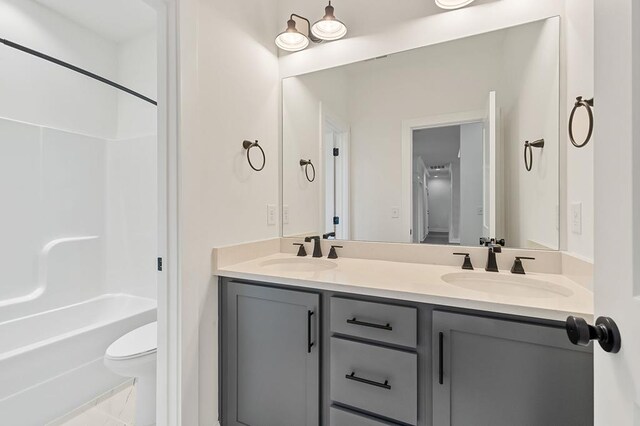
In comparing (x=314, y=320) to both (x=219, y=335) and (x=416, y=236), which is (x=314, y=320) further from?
(x=416, y=236)

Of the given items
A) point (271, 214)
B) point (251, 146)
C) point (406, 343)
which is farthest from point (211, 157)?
point (406, 343)

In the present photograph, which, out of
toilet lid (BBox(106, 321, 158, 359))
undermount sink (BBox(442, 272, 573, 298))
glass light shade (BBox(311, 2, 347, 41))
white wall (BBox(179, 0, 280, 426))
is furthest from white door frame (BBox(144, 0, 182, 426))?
undermount sink (BBox(442, 272, 573, 298))

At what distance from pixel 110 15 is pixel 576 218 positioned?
314 cm

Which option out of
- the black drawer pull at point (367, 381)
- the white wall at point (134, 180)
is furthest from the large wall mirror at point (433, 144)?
the white wall at point (134, 180)

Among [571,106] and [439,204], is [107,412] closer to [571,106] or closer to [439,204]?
[439,204]

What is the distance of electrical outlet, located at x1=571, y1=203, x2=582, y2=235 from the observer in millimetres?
1162

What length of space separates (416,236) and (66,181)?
8.66 ft

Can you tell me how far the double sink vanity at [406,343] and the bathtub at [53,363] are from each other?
3.30 ft

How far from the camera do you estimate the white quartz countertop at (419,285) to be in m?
0.89

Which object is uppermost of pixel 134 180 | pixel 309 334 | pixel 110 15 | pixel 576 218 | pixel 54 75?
pixel 110 15

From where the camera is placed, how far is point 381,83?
5.83 ft

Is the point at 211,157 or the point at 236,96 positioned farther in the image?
the point at 236,96

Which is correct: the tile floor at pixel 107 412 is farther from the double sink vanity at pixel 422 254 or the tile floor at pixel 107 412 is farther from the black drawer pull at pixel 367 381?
the black drawer pull at pixel 367 381

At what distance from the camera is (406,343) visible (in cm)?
105
